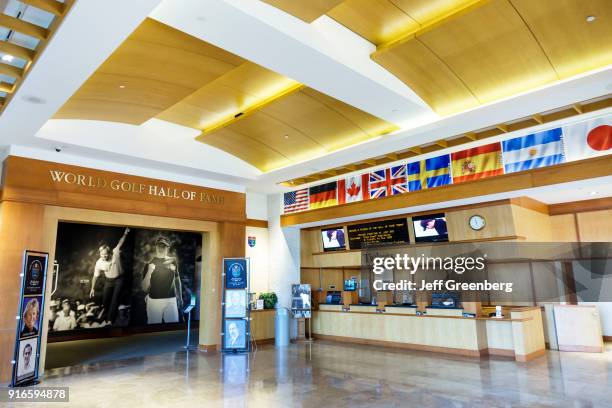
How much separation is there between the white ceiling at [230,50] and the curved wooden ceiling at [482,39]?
0.20m

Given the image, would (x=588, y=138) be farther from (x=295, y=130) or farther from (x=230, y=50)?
(x=230, y=50)

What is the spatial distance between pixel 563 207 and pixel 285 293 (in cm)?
794

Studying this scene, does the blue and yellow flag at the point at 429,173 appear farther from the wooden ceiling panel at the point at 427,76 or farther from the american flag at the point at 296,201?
the american flag at the point at 296,201

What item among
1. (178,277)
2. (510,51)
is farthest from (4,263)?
(510,51)

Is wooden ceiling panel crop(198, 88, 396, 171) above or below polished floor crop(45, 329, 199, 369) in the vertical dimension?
above

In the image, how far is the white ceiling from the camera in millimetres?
4188

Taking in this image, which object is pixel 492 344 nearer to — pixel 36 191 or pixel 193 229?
pixel 193 229

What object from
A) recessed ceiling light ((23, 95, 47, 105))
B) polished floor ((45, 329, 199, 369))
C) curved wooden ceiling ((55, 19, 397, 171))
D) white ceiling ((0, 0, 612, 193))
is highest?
curved wooden ceiling ((55, 19, 397, 171))

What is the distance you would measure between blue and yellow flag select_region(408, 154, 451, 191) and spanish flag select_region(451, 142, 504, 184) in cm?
17

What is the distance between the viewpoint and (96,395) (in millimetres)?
5980

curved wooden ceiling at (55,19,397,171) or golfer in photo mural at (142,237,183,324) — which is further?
golfer in photo mural at (142,237,183,324)

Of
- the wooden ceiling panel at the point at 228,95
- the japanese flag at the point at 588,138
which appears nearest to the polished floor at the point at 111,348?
the wooden ceiling panel at the point at 228,95

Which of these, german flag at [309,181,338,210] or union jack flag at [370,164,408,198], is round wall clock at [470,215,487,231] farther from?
german flag at [309,181,338,210]

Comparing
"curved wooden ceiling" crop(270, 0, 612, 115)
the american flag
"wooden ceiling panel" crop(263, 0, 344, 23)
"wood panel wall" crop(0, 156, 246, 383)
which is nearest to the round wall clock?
"curved wooden ceiling" crop(270, 0, 612, 115)
